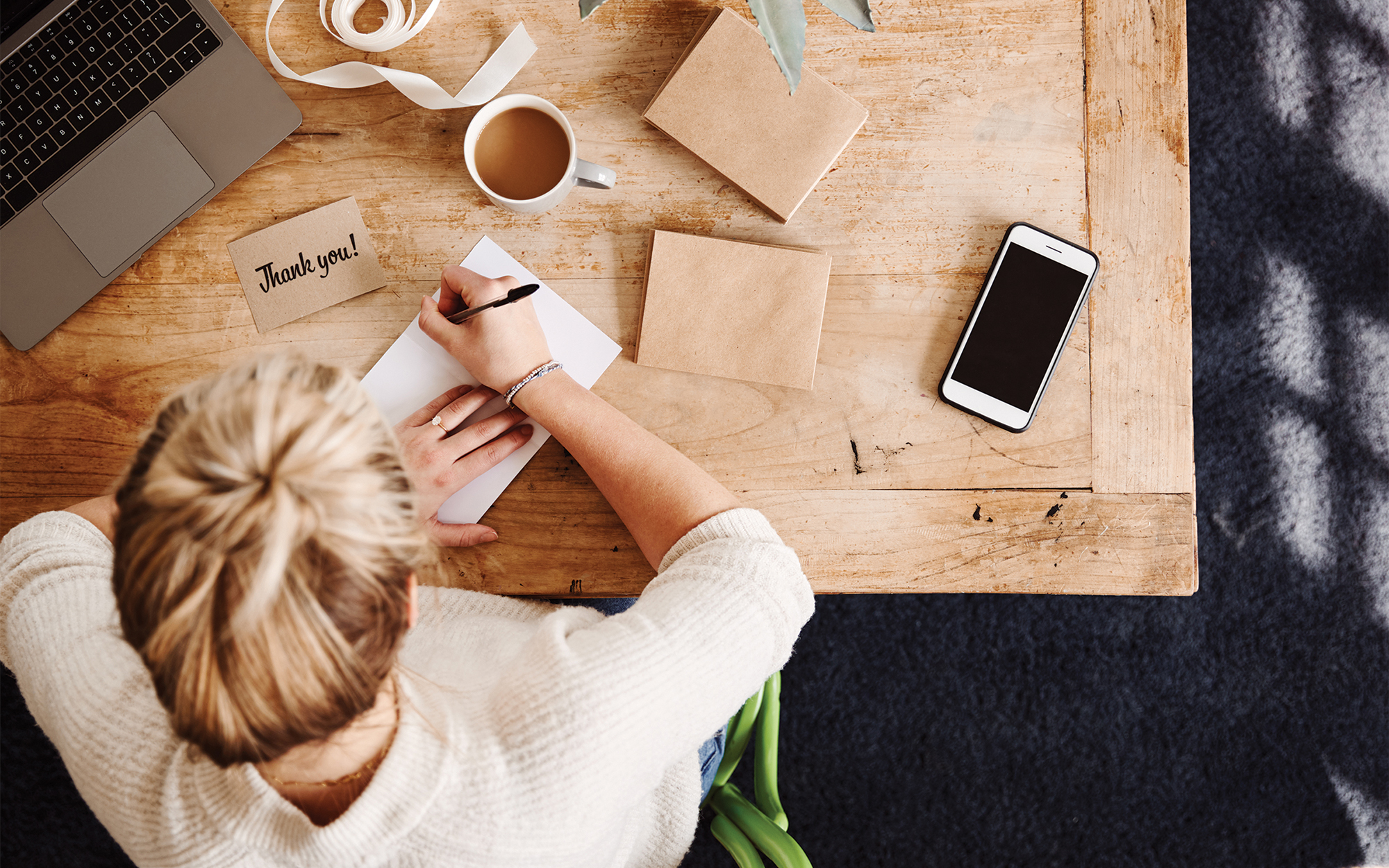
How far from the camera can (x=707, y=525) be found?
73cm

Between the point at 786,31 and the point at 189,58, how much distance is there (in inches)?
25.5

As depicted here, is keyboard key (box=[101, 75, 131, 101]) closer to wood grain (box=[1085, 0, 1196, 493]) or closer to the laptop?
the laptop

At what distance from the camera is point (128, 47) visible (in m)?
0.80

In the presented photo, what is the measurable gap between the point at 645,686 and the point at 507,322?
0.39 meters

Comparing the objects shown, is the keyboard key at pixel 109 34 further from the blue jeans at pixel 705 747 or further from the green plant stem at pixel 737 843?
the green plant stem at pixel 737 843

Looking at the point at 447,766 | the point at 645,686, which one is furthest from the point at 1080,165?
the point at 447,766

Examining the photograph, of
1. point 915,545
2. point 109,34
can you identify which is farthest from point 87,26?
point 915,545

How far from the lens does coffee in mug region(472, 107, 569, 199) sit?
79 cm

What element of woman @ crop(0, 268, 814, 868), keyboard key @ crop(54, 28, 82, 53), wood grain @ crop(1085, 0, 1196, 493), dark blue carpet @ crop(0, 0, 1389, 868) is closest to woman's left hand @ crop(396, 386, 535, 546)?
woman @ crop(0, 268, 814, 868)

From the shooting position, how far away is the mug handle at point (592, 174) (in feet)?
2.53

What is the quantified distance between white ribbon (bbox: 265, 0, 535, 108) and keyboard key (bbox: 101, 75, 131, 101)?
152 millimetres

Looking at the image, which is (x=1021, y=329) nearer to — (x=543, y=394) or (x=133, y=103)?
(x=543, y=394)

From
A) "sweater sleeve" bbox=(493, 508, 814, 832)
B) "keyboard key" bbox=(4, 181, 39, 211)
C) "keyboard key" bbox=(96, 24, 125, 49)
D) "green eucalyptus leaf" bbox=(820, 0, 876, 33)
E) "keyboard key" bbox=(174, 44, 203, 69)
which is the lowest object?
"sweater sleeve" bbox=(493, 508, 814, 832)

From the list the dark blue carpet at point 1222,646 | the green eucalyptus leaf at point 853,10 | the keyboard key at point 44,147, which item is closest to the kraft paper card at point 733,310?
the green eucalyptus leaf at point 853,10
